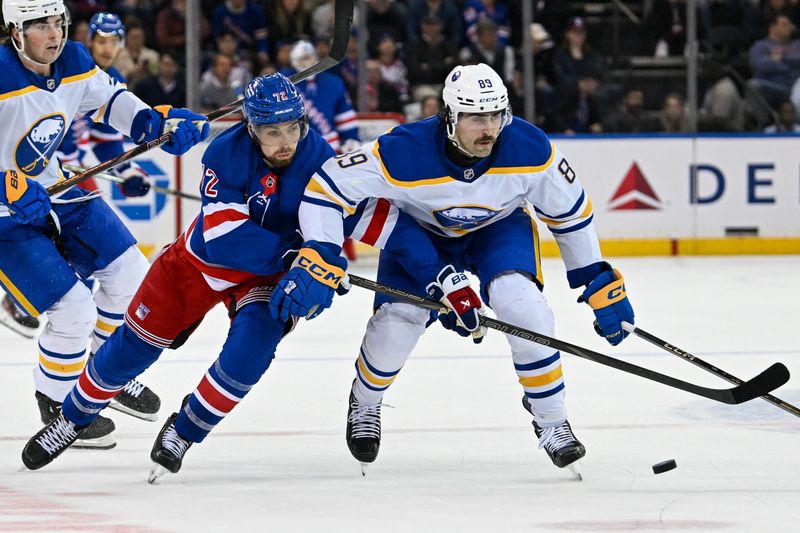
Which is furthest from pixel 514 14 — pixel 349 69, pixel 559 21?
pixel 349 69

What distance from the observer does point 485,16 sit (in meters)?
8.43

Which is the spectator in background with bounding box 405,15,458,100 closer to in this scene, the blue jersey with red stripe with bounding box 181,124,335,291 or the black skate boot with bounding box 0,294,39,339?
the black skate boot with bounding box 0,294,39,339

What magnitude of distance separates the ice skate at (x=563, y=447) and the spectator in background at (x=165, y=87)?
5.03 meters

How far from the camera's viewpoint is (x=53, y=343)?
392 centimetres

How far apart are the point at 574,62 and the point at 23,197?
5.02 m

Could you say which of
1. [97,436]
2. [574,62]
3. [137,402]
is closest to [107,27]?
[137,402]

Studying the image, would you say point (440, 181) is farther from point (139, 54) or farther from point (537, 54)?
point (139, 54)

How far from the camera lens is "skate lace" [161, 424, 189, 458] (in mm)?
3396

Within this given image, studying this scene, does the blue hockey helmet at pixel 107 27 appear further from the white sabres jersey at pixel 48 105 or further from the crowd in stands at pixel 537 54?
the crowd in stands at pixel 537 54

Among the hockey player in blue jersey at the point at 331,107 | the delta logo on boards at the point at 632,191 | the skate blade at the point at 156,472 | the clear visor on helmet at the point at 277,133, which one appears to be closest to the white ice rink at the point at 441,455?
the skate blade at the point at 156,472

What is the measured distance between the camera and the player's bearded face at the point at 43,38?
12.6 feet

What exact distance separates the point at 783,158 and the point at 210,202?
532cm

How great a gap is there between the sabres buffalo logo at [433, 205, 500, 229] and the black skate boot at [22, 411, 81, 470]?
1.05 m

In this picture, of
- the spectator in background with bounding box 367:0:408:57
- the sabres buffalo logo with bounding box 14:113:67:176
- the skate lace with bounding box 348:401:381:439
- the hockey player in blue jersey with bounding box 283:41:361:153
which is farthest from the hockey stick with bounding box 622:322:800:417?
the spectator in background with bounding box 367:0:408:57
